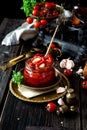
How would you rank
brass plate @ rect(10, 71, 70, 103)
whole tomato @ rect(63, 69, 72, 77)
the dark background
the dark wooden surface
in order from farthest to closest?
the dark background → whole tomato @ rect(63, 69, 72, 77) → brass plate @ rect(10, 71, 70, 103) → the dark wooden surface

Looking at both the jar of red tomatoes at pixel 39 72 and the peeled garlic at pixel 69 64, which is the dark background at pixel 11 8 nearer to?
the peeled garlic at pixel 69 64

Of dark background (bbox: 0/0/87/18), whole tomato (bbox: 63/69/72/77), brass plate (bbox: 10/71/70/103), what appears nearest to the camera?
brass plate (bbox: 10/71/70/103)

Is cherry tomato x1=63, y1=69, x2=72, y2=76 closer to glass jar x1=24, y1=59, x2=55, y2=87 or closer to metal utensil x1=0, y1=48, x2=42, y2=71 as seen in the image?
glass jar x1=24, y1=59, x2=55, y2=87

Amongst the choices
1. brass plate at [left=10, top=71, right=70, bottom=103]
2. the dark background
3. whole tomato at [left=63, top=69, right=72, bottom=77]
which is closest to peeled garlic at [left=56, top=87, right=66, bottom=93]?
brass plate at [left=10, top=71, right=70, bottom=103]

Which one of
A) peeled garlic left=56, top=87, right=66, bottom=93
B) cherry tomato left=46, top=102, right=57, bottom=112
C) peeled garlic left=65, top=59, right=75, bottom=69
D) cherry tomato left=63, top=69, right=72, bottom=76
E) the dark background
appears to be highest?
cherry tomato left=46, top=102, right=57, bottom=112

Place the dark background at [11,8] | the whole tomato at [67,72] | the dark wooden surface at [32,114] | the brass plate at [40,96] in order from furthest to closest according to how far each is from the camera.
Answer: the dark background at [11,8] < the whole tomato at [67,72] < the brass plate at [40,96] < the dark wooden surface at [32,114]

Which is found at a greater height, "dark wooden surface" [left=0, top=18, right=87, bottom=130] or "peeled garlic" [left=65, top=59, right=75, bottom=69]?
"dark wooden surface" [left=0, top=18, right=87, bottom=130]

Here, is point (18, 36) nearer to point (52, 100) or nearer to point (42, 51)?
point (42, 51)

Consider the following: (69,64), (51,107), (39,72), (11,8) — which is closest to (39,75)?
(39,72)

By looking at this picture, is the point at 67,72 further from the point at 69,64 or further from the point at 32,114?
the point at 32,114

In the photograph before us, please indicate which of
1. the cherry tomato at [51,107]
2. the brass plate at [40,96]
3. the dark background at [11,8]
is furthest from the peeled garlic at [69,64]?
the dark background at [11,8]
